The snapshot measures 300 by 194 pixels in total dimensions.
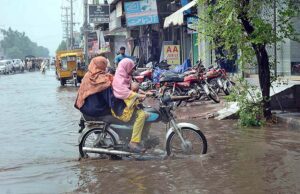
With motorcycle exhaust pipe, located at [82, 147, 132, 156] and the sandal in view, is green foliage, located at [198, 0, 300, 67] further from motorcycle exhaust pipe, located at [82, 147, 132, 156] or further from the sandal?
motorcycle exhaust pipe, located at [82, 147, 132, 156]

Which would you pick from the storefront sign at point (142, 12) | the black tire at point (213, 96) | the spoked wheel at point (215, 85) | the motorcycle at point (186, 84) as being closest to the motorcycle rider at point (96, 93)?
the black tire at point (213, 96)

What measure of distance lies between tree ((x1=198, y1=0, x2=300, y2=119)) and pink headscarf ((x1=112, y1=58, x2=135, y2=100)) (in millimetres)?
2591

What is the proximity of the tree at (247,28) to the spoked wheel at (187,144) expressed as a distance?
8.94 ft

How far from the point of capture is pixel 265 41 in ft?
33.7

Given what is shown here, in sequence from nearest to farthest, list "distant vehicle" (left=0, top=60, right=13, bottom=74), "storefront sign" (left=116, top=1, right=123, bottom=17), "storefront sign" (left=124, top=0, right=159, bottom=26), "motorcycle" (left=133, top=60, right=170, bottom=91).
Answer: "motorcycle" (left=133, top=60, right=170, bottom=91) → "storefront sign" (left=124, top=0, right=159, bottom=26) → "storefront sign" (left=116, top=1, right=123, bottom=17) → "distant vehicle" (left=0, top=60, right=13, bottom=74)

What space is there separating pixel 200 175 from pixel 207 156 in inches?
47.5

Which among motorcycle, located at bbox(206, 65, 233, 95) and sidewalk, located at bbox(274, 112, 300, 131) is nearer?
sidewalk, located at bbox(274, 112, 300, 131)

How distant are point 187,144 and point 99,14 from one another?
31.3 meters

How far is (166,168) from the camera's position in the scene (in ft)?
24.1

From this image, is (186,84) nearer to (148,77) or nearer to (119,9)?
(148,77)

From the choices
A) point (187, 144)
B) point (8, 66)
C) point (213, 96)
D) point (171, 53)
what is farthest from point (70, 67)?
point (8, 66)

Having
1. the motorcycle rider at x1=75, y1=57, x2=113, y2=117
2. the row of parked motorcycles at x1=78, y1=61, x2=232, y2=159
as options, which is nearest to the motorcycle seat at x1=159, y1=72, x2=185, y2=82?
the row of parked motorcycles at x1=78, y1=61, x2=232, y2=159

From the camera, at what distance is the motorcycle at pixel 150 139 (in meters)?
7.90

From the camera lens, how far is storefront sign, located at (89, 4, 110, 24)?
37.4 meters
